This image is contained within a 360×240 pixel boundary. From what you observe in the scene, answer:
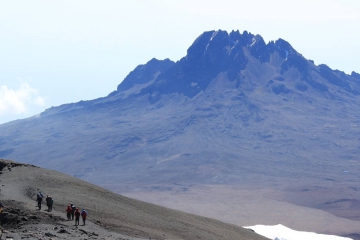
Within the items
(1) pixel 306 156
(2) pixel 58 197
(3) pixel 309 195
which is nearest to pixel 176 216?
(2) pixel 58 197

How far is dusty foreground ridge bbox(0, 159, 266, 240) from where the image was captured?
2645 cm

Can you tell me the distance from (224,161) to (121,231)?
14115 centimetres

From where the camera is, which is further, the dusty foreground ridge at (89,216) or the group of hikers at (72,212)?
the group of hikers at (72,212)

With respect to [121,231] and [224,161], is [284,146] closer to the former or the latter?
[224,161]

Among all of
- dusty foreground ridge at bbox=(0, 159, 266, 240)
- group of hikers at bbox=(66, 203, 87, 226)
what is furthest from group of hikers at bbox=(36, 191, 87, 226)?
dusty foreground ridge at bbox=(0, 159, 266, 240)

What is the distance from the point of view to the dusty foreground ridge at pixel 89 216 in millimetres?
26453

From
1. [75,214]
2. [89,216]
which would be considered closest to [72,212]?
[75,214]

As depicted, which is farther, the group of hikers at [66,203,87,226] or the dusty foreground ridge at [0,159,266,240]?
the group of hikers at [66,203,87,226]

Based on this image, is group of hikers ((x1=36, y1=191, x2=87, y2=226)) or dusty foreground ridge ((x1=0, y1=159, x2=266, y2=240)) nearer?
dusty foreground ridge ((x1=0, y1=159, x2=266, y2=240))

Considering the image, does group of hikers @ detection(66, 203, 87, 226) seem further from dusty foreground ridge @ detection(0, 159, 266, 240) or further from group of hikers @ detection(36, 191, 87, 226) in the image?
dusty foreground ridge @ detection(0, 159, 266, 240)

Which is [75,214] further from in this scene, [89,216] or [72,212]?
[89,216]

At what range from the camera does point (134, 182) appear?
15638cm

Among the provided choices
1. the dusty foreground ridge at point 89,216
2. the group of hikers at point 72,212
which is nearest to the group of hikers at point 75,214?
the group of hikers at point 72,212

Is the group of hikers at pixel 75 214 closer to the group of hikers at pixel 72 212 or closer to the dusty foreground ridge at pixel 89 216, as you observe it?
the group of hikers at pixel 72 212
